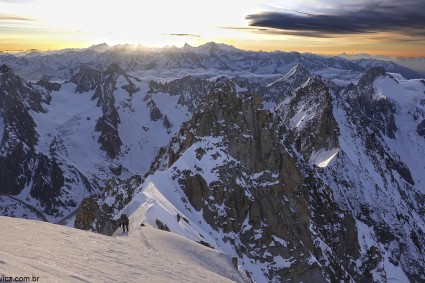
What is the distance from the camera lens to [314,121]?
173250mm

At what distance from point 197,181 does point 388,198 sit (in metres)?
105

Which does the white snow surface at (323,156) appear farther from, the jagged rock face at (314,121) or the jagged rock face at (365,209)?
the jagged rock face at (365,209)

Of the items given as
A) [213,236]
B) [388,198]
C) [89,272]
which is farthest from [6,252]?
[388,198]

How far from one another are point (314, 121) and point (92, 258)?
521 ft

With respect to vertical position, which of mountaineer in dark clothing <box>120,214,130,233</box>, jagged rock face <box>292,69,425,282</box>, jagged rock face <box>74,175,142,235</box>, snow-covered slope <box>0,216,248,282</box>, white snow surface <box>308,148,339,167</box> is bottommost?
jagged rock face <box>292,69,425,282</box>

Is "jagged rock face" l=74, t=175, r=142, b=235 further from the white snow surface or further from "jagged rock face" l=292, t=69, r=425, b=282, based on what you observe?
the white snow surface

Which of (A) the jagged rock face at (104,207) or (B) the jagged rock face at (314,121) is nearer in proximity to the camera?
(A) the jagged rock face at (104,207)

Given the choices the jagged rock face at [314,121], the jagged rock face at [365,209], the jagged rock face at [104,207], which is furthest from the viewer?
the jagged rock face at [314,121]

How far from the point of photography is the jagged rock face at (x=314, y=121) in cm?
16412

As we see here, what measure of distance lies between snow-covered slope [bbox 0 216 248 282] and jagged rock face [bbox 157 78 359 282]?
43.5 metres

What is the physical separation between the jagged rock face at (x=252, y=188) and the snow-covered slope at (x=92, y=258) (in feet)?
143

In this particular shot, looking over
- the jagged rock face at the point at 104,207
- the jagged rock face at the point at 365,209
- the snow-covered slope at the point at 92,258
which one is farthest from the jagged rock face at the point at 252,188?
the snow-covered slope at the point at 92,258

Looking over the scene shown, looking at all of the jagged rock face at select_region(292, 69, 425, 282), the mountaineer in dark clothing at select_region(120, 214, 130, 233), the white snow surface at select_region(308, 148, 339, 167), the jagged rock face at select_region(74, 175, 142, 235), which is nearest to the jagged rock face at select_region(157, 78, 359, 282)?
the jagged rock face at select_region(74, 175, 142, 235)

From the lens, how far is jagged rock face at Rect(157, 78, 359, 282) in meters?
77.2
